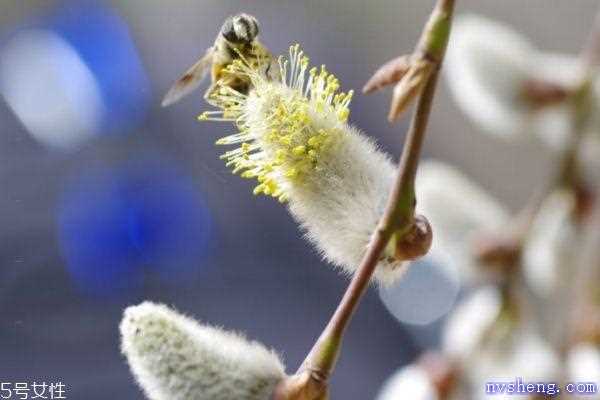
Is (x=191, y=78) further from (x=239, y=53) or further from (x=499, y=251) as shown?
(x=499, y=251)

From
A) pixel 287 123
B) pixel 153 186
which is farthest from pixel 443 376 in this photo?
pixel 153 186

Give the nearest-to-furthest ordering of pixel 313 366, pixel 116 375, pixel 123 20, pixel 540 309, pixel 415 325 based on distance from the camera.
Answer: pixel 313 366
pixel 540 309
pixel 116 375
pixel 415 325
pixel 123 20

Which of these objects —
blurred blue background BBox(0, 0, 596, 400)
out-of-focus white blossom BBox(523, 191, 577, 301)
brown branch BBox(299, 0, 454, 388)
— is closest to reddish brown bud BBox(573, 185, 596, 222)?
out-of-focus white blossom BBox(523, 191, 577, 301)

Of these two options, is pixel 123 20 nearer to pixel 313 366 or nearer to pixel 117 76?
pixel 117 76

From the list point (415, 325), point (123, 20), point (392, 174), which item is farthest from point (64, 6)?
point (392, 174)

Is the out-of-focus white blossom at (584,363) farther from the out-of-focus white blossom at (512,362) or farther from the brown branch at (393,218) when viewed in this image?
the brown branch at (393,218)

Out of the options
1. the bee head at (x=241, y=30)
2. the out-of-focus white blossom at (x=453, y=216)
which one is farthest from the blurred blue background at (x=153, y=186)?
the bee head at (x=241, y=30)

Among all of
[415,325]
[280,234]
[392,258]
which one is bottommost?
[415,325]
